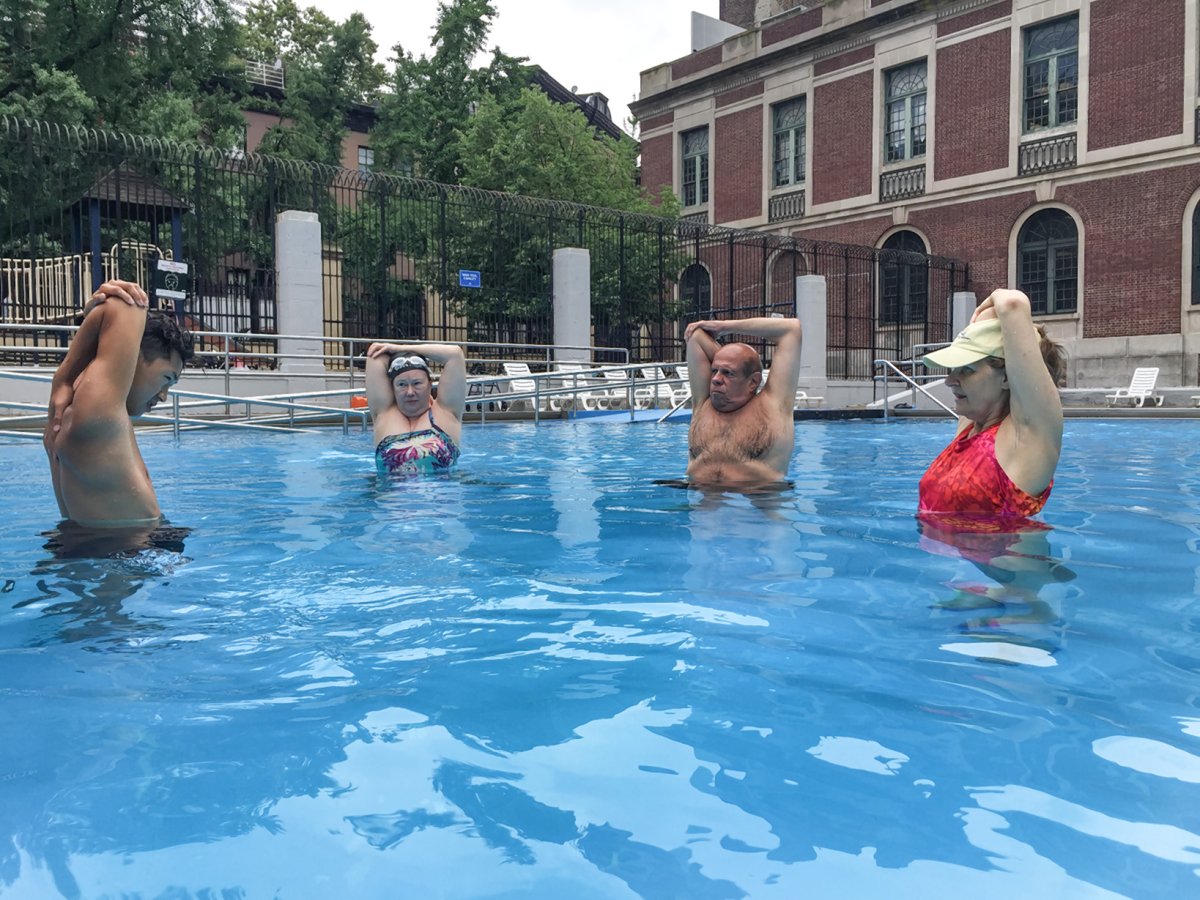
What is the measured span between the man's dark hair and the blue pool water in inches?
34.7

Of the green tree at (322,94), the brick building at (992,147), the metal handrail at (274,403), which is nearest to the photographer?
the metal handrail at (274,403)

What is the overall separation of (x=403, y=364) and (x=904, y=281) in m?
24.7

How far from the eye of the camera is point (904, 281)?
29.3 meters

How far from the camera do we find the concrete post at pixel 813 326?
80.9ft

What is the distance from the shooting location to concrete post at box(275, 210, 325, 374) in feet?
56.7

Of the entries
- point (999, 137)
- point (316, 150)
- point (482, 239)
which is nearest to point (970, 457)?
point (482, 239)

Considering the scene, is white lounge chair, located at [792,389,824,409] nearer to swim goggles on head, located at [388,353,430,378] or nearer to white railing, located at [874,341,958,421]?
white railing, located at [874,341,958,421]

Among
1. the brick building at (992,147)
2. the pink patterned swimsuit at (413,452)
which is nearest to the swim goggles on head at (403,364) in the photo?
the pink patterned swimsuit at (413,452)

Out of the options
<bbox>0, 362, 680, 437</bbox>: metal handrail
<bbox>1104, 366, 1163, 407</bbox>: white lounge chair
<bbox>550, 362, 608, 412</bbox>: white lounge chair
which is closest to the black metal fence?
<bbox>550, 362, 608, 412</bbox>: white lounge chair

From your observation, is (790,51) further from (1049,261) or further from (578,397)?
(578,397)

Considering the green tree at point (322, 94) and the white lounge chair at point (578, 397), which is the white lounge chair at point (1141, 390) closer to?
the white lounge chair at point (578, 397)

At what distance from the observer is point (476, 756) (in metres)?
2.20

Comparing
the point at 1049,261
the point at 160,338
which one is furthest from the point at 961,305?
the point at 160,338

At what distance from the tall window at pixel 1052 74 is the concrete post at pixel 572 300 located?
1388 cm
